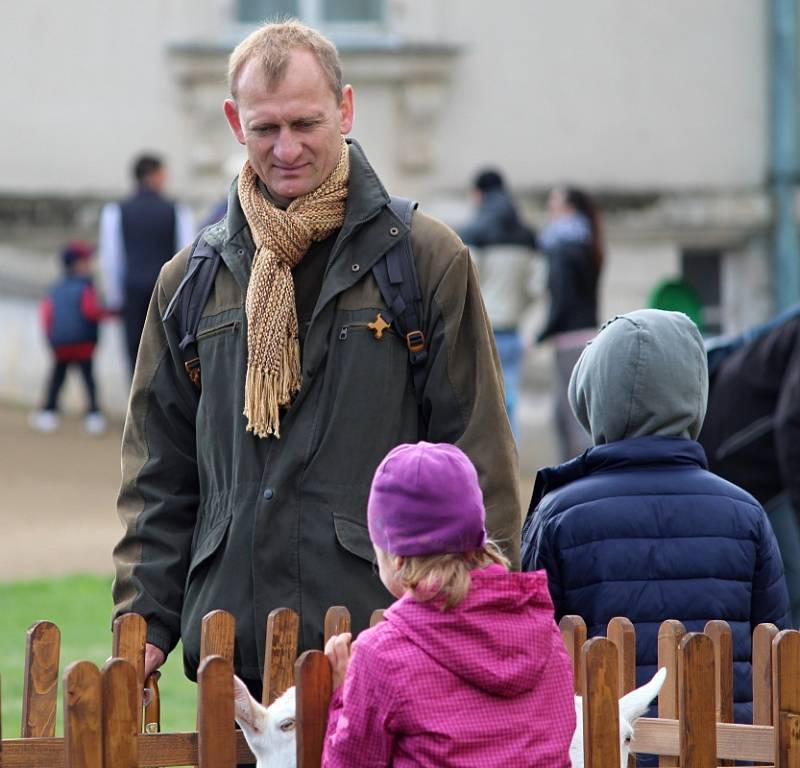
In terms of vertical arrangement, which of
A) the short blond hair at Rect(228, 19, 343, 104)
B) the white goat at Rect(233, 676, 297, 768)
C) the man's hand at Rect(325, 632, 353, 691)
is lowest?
the white goat at Rect(233, 676, 297, 768)

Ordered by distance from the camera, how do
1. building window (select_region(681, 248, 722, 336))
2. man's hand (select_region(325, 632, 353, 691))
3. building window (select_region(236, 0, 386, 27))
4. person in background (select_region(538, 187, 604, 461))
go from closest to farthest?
man's hand (select_region(325, 632, 353, 691)), person in background (select_region(538, 187, 604, 461)), building window (select_region(236, 0, 386, 27)), building window (select_region(681, 248, 722, 336))

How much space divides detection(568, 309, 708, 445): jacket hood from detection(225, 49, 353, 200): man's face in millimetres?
752

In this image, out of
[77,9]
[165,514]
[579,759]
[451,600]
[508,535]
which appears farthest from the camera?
[77,9]

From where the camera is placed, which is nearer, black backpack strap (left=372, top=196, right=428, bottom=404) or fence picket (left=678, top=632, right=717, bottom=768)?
fence picket (left=678, top=632, right=717, bottom=768)

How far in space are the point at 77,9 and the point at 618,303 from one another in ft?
16.7

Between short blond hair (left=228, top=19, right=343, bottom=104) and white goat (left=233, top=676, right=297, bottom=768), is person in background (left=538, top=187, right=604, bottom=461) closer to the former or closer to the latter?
short blond hair (left=228, top=19, right=343, bottom=104)

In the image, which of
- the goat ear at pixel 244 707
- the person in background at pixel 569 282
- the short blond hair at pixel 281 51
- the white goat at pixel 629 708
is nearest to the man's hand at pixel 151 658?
the goat ear at pixel 244 707

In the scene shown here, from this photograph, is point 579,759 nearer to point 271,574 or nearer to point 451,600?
point 451,600

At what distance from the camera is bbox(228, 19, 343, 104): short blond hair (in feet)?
12.6

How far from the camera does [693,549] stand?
13.0 ft

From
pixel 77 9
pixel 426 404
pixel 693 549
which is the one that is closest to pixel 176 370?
pixel 426 404

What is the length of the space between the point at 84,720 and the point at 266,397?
3.00ft

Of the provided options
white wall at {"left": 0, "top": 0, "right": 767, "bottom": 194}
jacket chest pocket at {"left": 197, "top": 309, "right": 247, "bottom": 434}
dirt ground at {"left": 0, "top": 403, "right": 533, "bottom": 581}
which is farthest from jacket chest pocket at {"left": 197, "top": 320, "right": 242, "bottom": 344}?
white wall at {"left": 0, "top": 0, "right": 767, "bottom": 194}

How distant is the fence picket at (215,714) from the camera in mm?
3115
